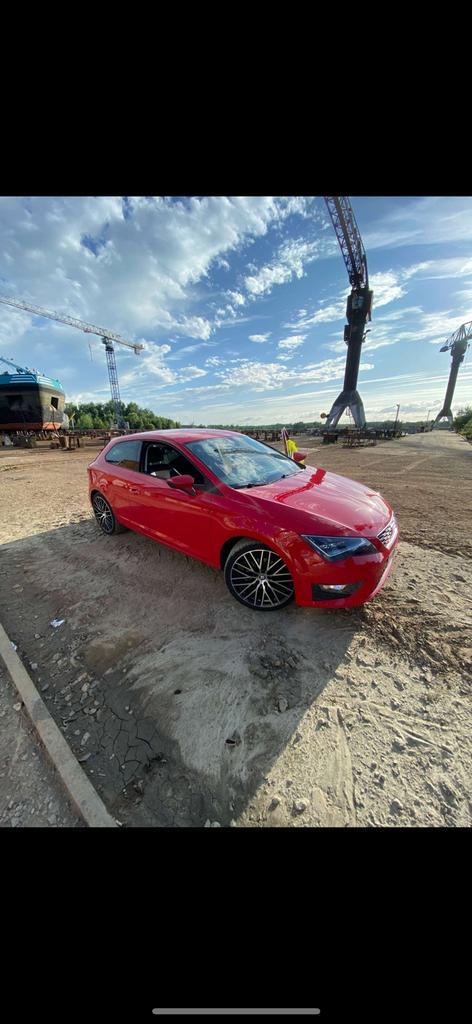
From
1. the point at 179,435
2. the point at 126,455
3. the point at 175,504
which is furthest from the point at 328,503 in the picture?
the point at 126,455

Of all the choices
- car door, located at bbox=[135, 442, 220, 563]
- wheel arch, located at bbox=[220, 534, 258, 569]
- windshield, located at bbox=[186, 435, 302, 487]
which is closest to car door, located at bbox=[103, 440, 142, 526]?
car door, located at bbox=[135, 442, 220, 563]

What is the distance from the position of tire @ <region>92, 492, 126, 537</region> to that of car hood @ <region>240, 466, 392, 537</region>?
7.88ft

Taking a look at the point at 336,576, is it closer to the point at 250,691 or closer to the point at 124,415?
the point at 250,691

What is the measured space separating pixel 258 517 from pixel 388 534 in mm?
1125

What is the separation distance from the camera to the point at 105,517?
430 cm

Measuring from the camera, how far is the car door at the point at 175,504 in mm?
2727
